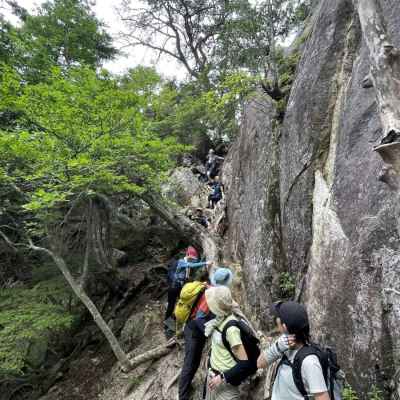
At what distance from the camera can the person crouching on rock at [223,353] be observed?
2.97 meters

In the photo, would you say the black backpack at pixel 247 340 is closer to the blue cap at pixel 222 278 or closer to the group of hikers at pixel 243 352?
the group of hikers at pixel 243 352

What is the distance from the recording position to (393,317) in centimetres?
293

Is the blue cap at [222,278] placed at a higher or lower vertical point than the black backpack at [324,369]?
higher

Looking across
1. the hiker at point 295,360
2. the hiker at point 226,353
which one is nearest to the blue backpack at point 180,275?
the hiker at point 226,353

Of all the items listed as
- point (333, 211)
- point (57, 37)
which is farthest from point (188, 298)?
point (57, 37)

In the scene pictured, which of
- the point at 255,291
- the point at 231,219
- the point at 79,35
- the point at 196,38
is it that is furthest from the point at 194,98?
the point at 255,291

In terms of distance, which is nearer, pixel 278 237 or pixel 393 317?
pixel 393 317

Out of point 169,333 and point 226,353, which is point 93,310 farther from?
point 226,353

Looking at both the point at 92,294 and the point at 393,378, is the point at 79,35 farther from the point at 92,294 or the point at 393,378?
the point at 393,378

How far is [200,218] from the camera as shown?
11922 mm

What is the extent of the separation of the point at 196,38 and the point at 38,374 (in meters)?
22.1

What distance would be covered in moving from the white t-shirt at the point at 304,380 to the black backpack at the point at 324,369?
0.12ft

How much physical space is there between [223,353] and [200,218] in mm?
8780

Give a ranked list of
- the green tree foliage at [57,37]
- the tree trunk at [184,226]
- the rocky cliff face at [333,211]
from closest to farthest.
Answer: the rocky cliff face at [333,211] → the tree trunk at [184,226] → the green tree foliage at [57,37]
